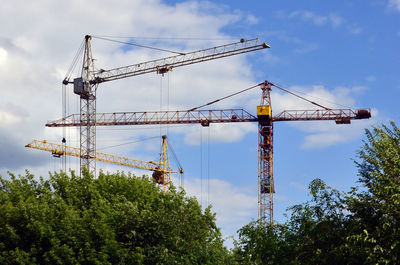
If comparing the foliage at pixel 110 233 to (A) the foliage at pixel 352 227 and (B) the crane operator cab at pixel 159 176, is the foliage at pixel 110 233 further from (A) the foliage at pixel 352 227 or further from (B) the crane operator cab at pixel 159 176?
(B) the crane operator cab at pixel 159 176

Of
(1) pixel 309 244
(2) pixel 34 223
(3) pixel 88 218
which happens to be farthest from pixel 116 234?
(1) pixel 309 244

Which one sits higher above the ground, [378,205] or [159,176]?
[159,176]

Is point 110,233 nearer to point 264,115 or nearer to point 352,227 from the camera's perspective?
point 352,227

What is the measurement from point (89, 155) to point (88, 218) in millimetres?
57588

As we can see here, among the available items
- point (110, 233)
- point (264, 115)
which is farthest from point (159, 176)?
point (110, 233)

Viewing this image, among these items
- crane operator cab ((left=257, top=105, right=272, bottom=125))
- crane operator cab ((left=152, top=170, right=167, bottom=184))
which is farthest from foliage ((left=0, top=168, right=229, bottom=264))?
crane operator cab ((left=152, top=170, right=167, bottom=184))

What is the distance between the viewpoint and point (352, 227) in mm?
31328

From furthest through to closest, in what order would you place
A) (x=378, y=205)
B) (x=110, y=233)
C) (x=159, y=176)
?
1. (x=159, y=176)
2. (x=110, y=233)
3. (x=378, y=205)

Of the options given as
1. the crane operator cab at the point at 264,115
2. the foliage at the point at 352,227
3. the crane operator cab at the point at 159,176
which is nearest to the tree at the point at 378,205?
the foliage at the point at 352,227

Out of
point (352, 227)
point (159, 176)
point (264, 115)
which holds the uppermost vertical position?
point (264, 115)

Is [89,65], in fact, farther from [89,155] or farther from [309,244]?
[309,244]

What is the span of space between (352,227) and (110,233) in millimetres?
18174

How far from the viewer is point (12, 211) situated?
46.1 meters

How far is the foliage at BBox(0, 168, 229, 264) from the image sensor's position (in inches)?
1645
